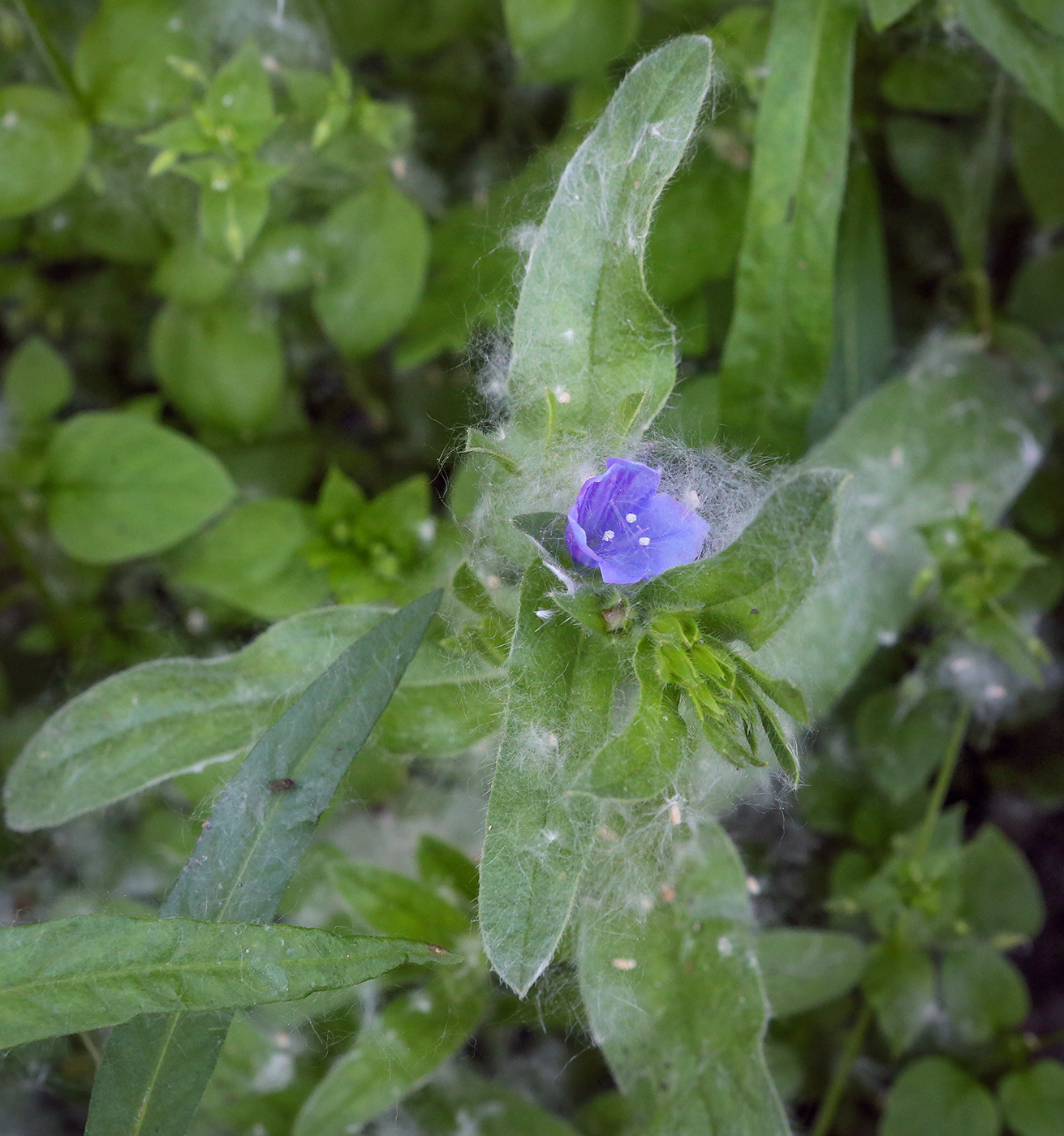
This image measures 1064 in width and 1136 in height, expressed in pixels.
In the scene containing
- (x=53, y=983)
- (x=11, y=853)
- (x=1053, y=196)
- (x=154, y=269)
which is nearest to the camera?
(x=53, y=983)

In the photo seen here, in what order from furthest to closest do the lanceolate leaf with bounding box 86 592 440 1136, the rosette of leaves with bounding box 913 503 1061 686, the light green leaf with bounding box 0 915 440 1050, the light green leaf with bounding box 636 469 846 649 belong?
the rosette of leaves with bounding box 913 503 1061 686 → the lanceolate leaf with bounding box 86 592 440 1136 → the light green leaf with bounding box 0 915 440 1050 → the light green leaf with bounding box 636 469 846 649

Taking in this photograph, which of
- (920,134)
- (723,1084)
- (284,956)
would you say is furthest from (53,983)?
(920,134)

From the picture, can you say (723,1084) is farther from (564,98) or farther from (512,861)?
(564,98)

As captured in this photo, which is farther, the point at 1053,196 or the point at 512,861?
the point at 1053,196

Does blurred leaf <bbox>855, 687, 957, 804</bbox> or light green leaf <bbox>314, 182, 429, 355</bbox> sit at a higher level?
light green leaf <bbox>314, 182, 429, 355</bbox>

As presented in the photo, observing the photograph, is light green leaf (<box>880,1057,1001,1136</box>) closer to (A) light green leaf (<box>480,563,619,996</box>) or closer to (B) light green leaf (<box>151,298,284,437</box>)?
(A) light green leaf (<box>480,563,619,996</box>)

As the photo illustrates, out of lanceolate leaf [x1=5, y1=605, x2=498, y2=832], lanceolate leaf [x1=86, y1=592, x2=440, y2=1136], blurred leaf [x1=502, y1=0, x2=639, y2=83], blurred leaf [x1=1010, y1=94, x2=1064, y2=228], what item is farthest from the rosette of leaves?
blurred leaf [x1=502, y1=0, x2=639, y2=83]

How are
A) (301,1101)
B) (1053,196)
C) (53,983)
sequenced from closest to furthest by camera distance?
(53,983) < (301,1101) < (1053,196)

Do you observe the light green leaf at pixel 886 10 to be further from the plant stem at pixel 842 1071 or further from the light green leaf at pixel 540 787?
the plant stem at pixel 842 1071
